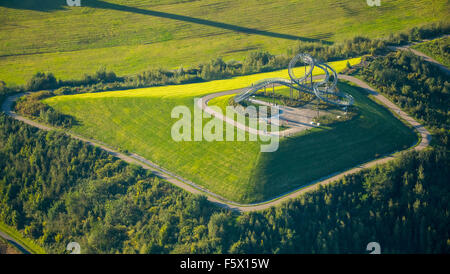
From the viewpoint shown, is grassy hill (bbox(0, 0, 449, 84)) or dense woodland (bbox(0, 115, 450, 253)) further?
grassy hill (bbox(0, 0, 449, 84))

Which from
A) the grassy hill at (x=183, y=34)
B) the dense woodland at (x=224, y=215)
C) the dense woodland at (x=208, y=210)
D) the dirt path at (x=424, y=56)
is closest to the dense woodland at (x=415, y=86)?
the dense woodland at (x=208, y=210)

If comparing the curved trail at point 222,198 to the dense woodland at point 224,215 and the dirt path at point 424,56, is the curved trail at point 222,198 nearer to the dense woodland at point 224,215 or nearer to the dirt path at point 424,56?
the dense woodland at point 224,215

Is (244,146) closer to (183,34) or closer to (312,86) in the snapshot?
(312,86)

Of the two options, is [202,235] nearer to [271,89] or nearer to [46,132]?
[271,89]

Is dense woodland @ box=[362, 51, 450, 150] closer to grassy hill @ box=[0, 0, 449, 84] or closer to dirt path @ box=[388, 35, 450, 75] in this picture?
dirt path @ box=[388, 35, 450, 75]

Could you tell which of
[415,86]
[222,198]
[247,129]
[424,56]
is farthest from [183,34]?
[222,198]

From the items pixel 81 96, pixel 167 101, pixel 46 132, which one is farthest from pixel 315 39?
pixel 46 132

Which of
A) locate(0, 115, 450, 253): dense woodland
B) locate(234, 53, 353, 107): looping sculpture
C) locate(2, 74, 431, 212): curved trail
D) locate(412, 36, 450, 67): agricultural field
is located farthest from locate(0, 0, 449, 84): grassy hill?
locate(0, 115, 450, 253): dense woodland
